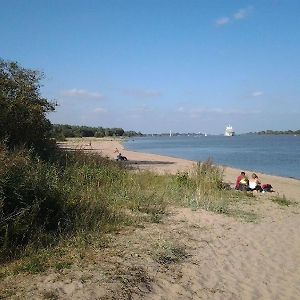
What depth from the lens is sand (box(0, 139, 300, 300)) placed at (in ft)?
15.2

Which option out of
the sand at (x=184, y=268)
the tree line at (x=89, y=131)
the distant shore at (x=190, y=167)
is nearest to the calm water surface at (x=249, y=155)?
the distant shore at (x=190, y=167)

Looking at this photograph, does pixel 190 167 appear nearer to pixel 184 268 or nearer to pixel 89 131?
pixel 184 268

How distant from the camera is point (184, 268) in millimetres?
5613

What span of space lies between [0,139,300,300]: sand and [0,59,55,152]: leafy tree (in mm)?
6816

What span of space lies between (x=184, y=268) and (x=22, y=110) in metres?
9.72

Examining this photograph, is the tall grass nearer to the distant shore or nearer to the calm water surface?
the distant shore

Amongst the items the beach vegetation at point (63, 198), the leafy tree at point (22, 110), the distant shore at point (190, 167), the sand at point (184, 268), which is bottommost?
the distant shore at point (190, 167)

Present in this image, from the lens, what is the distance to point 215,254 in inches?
253

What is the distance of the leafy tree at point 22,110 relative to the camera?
12609 mm

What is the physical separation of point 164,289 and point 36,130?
33.6ft

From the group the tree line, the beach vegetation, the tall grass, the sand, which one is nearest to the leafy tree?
the beach vegetation

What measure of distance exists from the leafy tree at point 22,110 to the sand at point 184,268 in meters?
6.82

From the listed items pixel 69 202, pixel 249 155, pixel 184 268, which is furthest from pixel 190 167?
pixel 249 155

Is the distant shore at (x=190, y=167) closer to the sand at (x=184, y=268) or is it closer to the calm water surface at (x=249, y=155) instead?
the calm water surface at (x=249, y=155)
